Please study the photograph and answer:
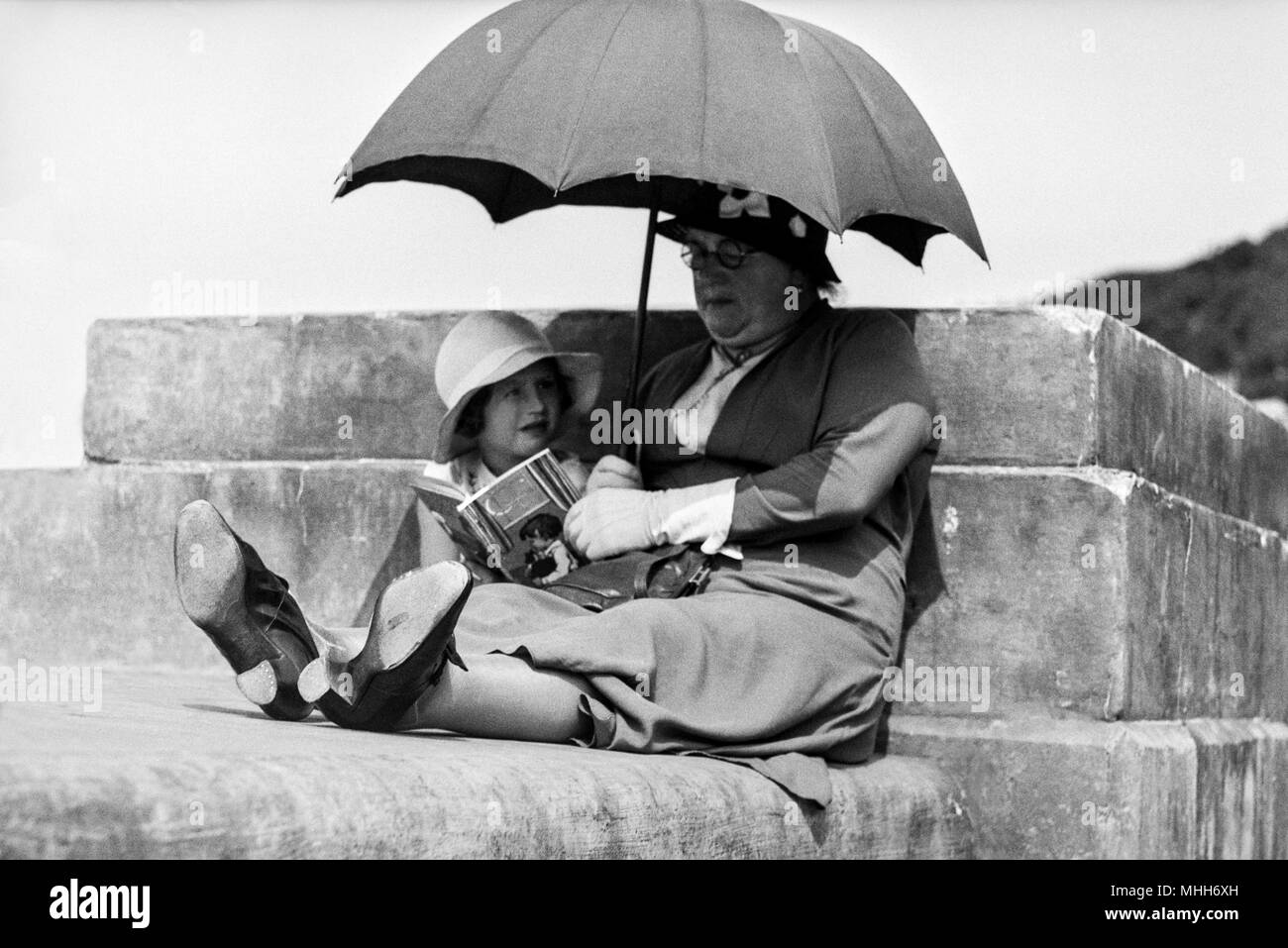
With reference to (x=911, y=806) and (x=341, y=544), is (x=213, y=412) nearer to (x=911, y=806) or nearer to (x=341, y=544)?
(x=341, y=544)

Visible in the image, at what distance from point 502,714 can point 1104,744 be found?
1617mm

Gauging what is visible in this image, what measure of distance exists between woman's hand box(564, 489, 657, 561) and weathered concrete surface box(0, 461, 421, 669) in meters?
0.91

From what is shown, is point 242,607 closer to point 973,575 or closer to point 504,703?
point 504,703

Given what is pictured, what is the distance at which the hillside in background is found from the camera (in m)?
38.3

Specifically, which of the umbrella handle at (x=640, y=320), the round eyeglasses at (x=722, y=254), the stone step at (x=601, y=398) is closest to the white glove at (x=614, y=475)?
the umbrella handle at (x=640, y=320)

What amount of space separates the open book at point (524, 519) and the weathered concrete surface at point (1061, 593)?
1.01 metres

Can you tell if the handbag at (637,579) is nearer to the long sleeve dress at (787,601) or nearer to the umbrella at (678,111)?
the long sleeve dress at (787,601)

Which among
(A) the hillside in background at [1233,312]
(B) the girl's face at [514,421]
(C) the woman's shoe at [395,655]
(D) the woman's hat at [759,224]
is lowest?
(C) the woman's shoe at [395,655]

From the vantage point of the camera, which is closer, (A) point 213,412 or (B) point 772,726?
(B) point 772,726

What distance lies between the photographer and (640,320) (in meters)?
4.64

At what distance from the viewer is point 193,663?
17.0 feet

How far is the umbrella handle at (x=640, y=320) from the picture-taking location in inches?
178

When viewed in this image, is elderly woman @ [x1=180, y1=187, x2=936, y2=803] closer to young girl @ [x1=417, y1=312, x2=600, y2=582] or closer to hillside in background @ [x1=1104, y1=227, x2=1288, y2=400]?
young girl @ [x1=417, y1=312, x2=600, y2=582]
